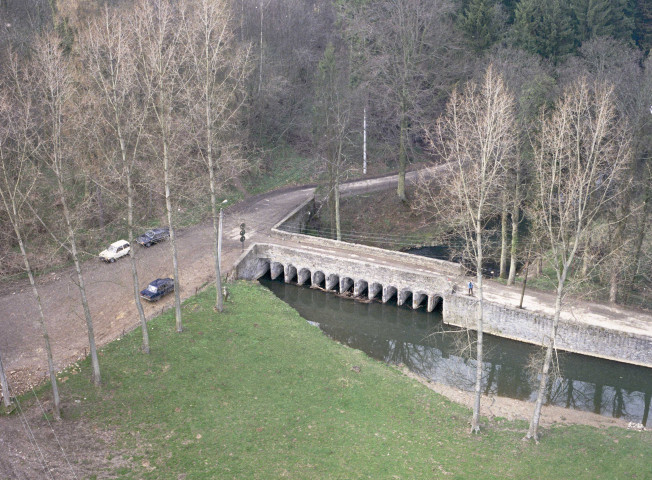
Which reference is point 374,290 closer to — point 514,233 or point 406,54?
point 514,233

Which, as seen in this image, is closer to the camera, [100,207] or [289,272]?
[100,207]

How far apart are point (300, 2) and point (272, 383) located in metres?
53.4

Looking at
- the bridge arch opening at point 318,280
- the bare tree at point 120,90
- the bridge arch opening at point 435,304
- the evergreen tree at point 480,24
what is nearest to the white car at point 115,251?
the bare tree at point 120,90

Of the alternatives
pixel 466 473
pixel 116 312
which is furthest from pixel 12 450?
pixel 466 473

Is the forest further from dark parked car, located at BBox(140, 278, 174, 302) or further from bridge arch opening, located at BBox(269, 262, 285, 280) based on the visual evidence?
bridge arch opening, located at BBox(269, 262, 285, 280)

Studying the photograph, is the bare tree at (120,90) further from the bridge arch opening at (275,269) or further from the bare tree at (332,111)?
the bare tree at (332,111)

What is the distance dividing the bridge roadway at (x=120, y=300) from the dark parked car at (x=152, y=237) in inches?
22.2

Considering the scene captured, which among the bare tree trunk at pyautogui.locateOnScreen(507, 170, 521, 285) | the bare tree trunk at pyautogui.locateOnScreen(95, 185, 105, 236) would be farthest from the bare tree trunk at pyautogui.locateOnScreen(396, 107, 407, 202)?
the bare tree trunk at pyautogui.locateOnScreen(95, 185, 105, 236)

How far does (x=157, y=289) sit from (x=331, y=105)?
19225mm

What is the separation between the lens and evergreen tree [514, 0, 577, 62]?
5788cm

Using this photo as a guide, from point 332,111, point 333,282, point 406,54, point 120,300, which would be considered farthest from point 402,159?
point 120,300

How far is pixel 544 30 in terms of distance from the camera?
2308 inches

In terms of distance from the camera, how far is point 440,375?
32.5 meters

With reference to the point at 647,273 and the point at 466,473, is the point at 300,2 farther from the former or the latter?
the point at 466,473
